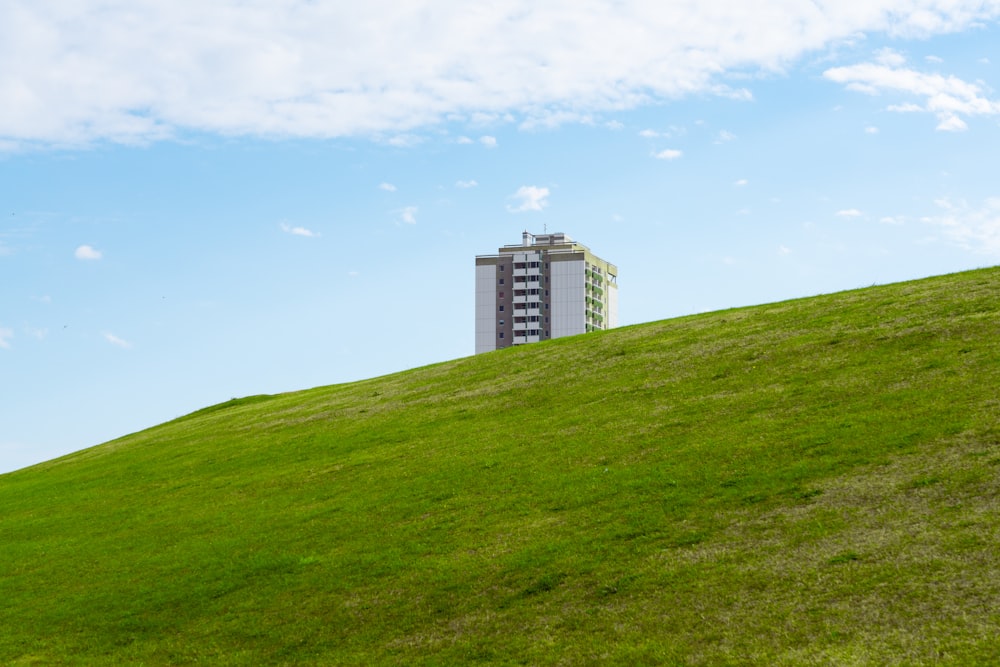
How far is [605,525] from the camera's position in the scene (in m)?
24.7

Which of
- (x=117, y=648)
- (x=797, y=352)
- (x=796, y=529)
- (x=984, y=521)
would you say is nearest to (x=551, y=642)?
(x=796, y=529)

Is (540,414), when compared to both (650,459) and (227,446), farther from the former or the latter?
(227,446)

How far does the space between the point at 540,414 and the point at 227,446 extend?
21.4 meters

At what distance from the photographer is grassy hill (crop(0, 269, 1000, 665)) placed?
1822 centimetres

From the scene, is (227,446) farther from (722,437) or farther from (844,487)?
(844,487)

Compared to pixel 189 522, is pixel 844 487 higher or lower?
higher

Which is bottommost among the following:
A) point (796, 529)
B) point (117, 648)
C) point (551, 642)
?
point (117, 648)

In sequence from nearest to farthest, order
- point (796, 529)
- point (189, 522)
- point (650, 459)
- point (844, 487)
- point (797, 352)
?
point (796, 529) → point (844, 487) → point (650, 459) → point (189, 522) → point (797, 352)

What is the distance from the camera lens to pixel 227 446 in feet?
171

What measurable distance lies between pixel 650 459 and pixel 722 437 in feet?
8.97

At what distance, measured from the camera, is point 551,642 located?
1881 cm

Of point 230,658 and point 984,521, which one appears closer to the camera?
point 984,521

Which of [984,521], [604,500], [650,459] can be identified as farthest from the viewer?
[650,459]

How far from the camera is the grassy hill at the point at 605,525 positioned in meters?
18.2
